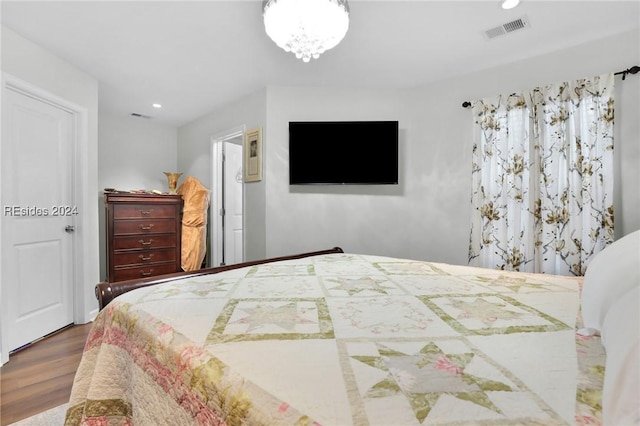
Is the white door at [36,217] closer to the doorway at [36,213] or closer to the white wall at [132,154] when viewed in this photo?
the doorway at [36,213]

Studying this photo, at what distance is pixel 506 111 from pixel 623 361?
2.71 meters

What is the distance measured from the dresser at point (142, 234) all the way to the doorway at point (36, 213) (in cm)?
68

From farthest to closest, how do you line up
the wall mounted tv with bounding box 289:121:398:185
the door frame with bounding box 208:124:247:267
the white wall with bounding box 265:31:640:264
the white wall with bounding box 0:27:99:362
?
the door frame with bounding box 208:124:247:267 < the wall mounted tv with bounding box 289:121:398:185 < the white wall with bounding box 265:31:640:264 < the white wall with bounding box 0:27:99:362

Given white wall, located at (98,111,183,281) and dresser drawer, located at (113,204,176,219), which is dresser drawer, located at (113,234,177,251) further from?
white wall, located at (98,111,183,281)

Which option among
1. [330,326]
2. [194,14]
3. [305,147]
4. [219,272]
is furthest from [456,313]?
[305,147]

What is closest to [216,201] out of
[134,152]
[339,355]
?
[134,152]

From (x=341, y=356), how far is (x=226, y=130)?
3.59m

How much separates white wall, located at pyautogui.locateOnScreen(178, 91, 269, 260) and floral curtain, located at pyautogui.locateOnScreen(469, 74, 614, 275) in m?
2.13

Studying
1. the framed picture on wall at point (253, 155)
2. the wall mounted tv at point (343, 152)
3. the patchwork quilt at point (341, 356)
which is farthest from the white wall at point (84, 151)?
the patchwork quilt at point (341, 356)

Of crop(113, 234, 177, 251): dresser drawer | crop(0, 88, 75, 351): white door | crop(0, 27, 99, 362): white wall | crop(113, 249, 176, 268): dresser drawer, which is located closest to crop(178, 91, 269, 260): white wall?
crop(113, 234, 177, 251): dresser drawer

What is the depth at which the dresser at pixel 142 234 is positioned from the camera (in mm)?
3480

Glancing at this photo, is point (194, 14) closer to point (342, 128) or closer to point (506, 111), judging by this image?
point (342, 128)

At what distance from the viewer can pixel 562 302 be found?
105 cm

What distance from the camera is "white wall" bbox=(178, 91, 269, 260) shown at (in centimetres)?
328
